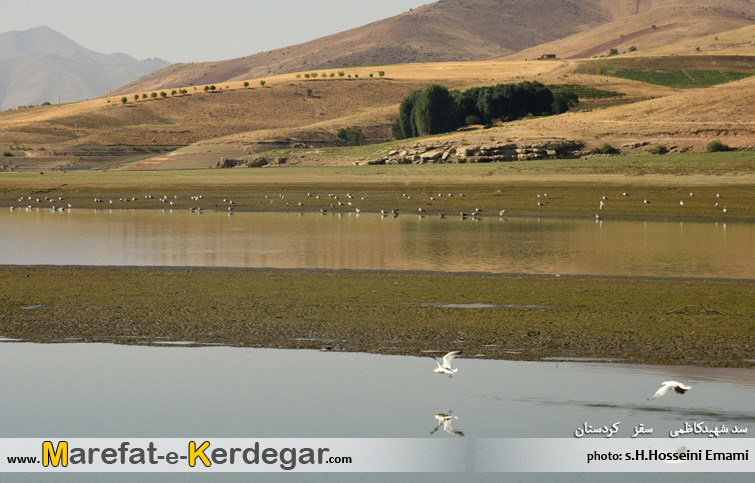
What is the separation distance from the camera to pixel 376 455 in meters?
10.2

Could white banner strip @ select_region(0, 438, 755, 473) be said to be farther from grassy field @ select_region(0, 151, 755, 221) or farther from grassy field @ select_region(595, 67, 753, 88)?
grassy field @ select_region(595, 67, 753, 88)

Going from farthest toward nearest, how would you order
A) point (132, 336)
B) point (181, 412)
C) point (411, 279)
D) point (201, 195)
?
point (201, 195)
point (411, 279)
point (132, 336)
point (181, 412)

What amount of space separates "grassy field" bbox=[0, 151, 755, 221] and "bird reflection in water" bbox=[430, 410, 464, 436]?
38504mm

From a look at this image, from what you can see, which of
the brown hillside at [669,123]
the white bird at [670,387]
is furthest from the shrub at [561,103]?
the white bird at [670,387]

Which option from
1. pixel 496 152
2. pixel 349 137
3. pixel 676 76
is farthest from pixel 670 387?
pixel 676 76

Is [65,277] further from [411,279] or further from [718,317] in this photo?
[718,317]

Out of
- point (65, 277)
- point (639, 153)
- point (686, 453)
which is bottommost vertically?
point (686, 453)

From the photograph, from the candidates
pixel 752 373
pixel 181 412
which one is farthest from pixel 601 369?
pixel 181 412

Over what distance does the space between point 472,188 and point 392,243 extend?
26.9m

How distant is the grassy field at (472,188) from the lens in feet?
169

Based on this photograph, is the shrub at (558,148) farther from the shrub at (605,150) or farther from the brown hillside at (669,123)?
the brown hillside at (669,123)

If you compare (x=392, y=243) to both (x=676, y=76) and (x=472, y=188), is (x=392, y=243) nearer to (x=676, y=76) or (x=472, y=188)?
(x=472, y=188)

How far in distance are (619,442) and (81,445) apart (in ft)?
20.9

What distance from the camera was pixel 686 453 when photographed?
34.0 ft
